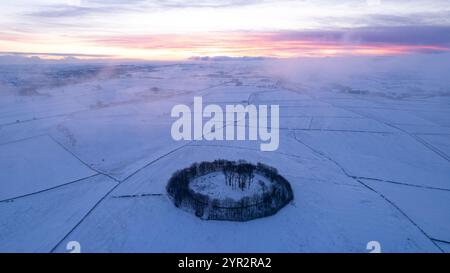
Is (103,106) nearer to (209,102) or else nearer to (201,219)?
(209,102)

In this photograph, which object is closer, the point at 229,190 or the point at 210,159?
the point at 229,190

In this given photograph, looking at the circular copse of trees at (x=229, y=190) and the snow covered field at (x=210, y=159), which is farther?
the circular copse of trees at (x=229, y=190)

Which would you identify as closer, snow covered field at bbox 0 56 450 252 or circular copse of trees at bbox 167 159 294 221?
snow covered field at bbox 0 56 450 252
